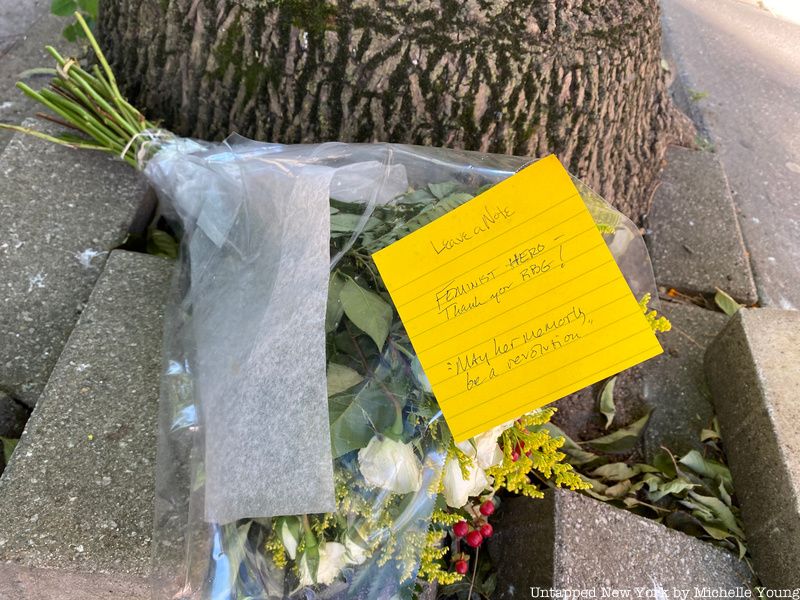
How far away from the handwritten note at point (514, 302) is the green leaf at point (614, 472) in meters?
0.74

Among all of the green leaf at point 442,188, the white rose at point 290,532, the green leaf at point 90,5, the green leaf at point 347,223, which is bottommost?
the white rose at point 290,532

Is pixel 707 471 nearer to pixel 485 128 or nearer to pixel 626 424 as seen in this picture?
pixel 626 424

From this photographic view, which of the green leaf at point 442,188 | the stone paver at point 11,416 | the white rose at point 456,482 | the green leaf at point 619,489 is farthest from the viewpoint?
the green leaf at point 619,489

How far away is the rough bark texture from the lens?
3.91 feet

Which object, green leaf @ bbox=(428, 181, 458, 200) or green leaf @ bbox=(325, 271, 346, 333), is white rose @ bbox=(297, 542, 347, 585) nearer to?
green leaf @ bbox=(325, 271, 346, 333)

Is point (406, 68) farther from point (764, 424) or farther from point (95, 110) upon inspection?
point (764, 424)

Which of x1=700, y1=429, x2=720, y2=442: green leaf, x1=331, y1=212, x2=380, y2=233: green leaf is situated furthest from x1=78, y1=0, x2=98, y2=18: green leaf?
x1=700, y1=429, x2=720, y2=442: green leaf

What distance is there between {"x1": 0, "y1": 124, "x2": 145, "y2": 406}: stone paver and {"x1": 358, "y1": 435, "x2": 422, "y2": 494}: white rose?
83 cm

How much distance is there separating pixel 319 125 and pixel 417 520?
83 cm

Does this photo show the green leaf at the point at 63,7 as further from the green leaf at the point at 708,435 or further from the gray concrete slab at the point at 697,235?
the green leaf at the point at 708,435

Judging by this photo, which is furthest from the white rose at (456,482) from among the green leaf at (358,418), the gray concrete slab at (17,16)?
the gray concrete slab at (17,16)

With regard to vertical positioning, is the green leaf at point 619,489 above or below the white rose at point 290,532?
below

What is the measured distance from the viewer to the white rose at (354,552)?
3.14 ft

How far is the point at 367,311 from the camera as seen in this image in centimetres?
92
